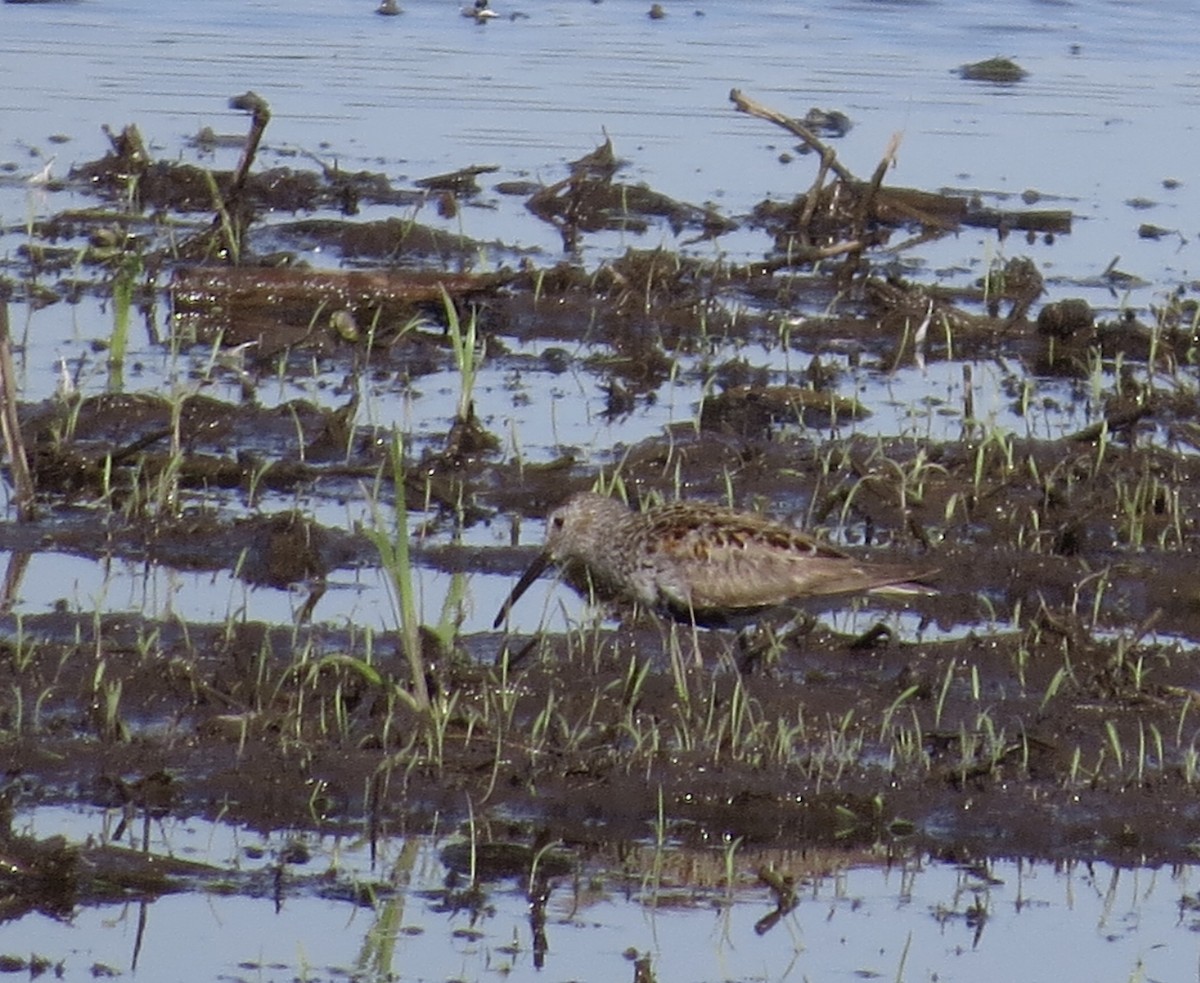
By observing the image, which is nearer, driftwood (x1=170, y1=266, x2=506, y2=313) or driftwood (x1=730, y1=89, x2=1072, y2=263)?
driftwood (x1=170, y1=266, x2=506, y2=313)

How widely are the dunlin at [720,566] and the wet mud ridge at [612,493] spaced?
15 cm

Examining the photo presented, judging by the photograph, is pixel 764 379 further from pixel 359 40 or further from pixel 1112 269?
pixel 359 40

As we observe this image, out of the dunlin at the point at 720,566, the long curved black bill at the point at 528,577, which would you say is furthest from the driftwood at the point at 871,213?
the dunlin at the point at 720,566

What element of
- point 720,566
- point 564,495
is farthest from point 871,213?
point 720,566

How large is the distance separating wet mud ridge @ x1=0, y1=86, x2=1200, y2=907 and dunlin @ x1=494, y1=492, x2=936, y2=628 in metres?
0.15

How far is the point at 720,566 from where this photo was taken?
26.6ft

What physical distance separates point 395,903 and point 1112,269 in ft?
28.2

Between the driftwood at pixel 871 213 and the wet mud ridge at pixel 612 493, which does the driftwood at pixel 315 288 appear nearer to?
the wet mud ridge at pixel 612 493

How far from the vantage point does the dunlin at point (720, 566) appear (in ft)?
26.6

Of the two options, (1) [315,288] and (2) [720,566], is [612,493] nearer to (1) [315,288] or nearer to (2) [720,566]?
(2) [720,566]

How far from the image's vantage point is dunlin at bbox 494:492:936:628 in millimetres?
8109

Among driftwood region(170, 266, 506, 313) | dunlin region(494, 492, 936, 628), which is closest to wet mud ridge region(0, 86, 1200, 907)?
driftwood region(170, 266, 506, 313)

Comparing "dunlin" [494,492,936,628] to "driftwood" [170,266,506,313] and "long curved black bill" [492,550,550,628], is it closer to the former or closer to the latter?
"long curved black bill" [492,550,550,628]

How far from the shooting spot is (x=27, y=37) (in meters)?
20.7
